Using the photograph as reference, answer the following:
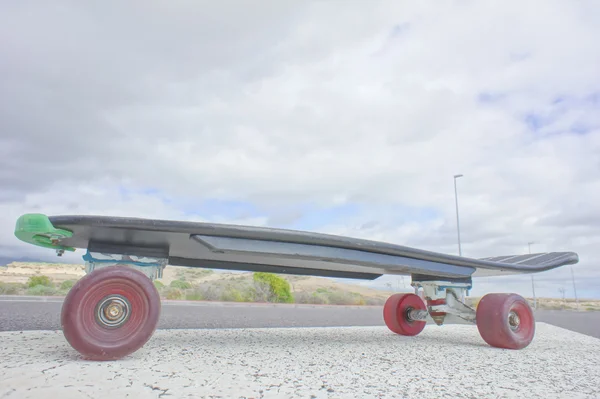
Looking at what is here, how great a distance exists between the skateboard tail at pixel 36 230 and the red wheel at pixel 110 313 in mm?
506

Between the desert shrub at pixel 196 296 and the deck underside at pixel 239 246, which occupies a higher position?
the deck underside at pixel 239 246

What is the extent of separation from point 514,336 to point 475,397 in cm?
259

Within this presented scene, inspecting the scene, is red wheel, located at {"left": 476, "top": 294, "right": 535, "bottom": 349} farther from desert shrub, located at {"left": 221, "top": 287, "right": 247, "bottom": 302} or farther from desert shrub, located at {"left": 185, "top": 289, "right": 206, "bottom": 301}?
desert shrub, located at {"left": 185, "top": 289, "right": 206, "bottom": 301}

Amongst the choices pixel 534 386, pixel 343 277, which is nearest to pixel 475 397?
pixel 534 386

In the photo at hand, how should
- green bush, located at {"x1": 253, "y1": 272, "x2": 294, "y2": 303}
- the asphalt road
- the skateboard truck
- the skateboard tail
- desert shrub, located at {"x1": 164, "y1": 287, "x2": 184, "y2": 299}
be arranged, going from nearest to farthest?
1. the skateboard tail
2. the skateboard truck
3. the asphalt road
4. desert shrub, located at {"x1": 164, "y1": 287, "x2": 184, "y2": 299}
5. green bush, located at {"x1": 253, "y1": 272, "x2": 294, "y2": 303}

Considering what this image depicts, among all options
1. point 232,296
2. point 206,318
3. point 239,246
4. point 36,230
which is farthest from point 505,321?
point 232,296

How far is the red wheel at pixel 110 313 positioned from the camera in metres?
2.94

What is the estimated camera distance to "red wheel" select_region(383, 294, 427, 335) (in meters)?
5.89

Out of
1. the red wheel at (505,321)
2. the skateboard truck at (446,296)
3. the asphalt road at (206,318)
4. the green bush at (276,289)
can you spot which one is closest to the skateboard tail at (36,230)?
the asphalt road at (206,318)

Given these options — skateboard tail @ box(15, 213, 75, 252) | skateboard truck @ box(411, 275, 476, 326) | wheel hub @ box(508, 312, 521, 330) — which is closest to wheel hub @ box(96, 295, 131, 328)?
skateboard tail @ box(15, 213, 75, 252)

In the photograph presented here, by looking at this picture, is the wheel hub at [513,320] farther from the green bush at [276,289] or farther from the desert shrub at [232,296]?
the green bush at [276,289]

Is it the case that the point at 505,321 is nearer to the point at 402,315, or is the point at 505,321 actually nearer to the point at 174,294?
the point at 402,315

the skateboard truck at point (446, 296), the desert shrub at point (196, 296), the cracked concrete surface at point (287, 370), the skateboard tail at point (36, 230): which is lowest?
the cracked concrete surface at point (287, 370)

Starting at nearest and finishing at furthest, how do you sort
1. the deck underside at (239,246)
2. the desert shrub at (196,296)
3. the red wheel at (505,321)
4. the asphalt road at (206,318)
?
1. the deck underside at (239,246)
2. the red wheel at (505,321)
3. the asphalt road at (206,318)
4. the desert shrub at (196,296)
